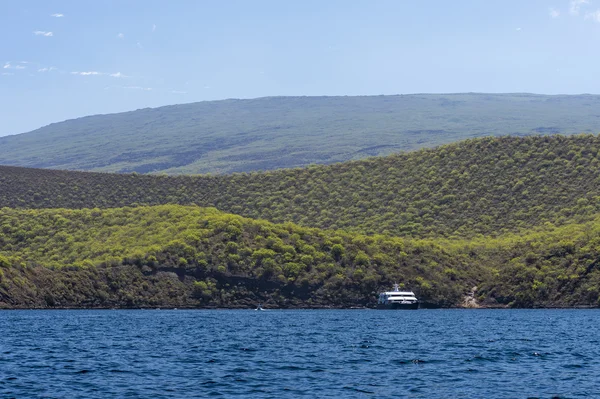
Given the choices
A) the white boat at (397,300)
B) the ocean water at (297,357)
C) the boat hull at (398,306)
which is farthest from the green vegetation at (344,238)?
the ocean water at (297,357)

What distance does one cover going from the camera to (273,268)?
123625 mm

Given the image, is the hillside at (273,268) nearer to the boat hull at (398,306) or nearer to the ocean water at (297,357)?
the boat hull at (398,306)

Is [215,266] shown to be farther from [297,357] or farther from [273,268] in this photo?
[297,357]

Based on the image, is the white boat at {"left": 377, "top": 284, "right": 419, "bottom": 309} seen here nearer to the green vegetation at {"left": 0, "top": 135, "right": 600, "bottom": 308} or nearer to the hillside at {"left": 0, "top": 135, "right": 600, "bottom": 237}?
the green vegetation at {"left": 0, "top": 135, "right": 600, "bottom": 308}

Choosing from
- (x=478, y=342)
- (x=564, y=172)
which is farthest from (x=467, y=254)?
(x=478, y=342)

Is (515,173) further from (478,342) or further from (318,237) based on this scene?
(478,342)

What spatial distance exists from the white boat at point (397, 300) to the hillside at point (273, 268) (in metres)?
4.52

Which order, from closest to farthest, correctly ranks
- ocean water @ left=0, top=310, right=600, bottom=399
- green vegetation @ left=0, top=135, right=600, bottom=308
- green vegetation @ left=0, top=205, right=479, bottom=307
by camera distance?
1. ocean water @ left=0, top=310, right=600, bottom=399
2. green vegetation @ left=0, top=205, right=479, bottom=307
3. green vegetation @ left=0, top=135, right=600, bottom=308

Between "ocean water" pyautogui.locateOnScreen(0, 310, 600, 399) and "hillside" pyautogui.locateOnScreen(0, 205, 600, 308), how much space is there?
21.7m

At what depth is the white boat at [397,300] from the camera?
11711 centimetres

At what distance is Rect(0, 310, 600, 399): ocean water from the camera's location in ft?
149

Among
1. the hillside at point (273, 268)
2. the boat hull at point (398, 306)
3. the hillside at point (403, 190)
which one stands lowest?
the boat hull at point (398, 306)

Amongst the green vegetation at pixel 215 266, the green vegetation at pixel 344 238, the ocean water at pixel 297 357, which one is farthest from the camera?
the green vegetation at pixel 344 238

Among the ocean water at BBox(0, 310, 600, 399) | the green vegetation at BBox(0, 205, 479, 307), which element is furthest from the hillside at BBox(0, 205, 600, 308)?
the ocean water at BBox(0, 310, 600, 399)
